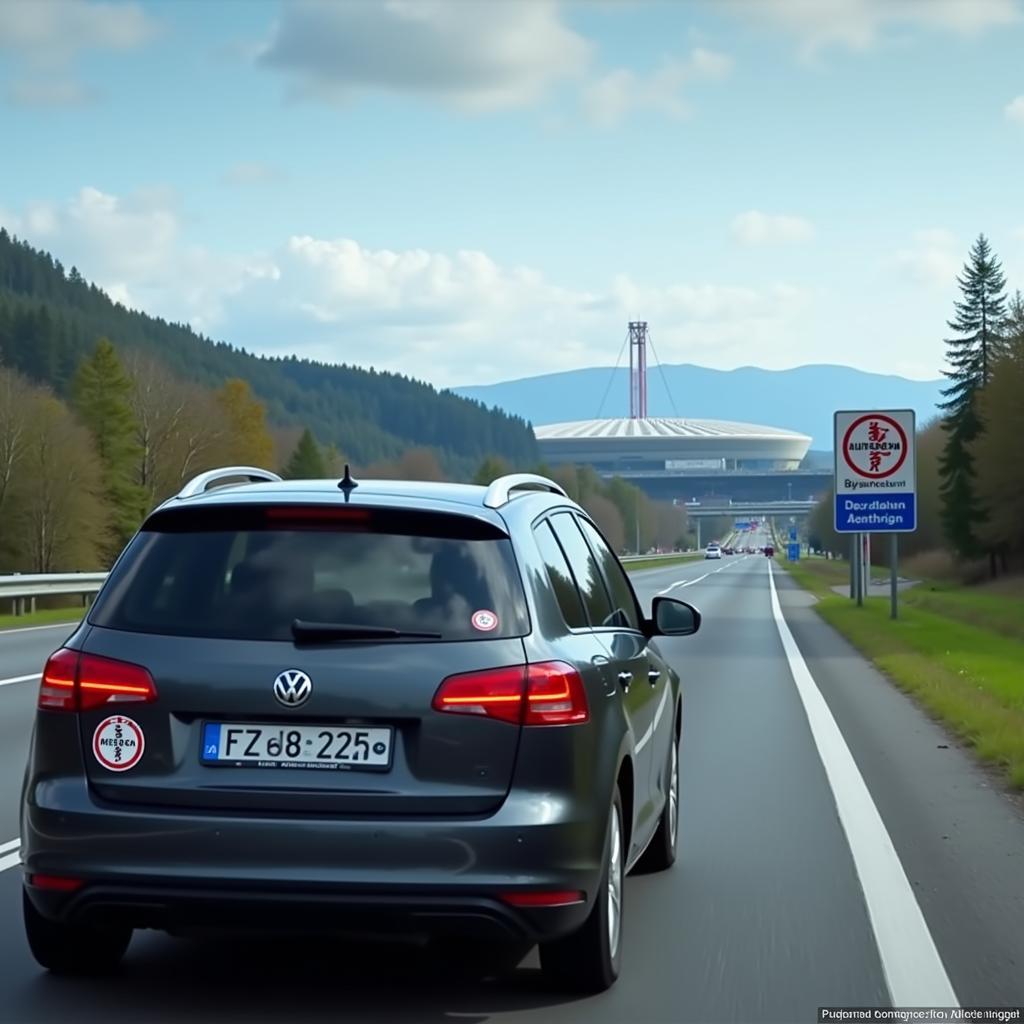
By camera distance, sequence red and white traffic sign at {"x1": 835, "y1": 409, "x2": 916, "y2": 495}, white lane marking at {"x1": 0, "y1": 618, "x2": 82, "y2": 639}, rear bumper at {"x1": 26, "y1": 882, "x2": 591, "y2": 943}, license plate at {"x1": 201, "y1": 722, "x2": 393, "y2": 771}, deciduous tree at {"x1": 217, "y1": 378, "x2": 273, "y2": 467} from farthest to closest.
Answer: deciduous tree at {"x1": 217, "y1": 378, "x2": 273, "y2": 467}
red and white traffic sign at {"x1": 835, "y1": 409, "x2": 916, "y2": 495}
white lane marking at {"x1": 0, "y1": 618, "x2": 82, "y2": 639}
license plate at {"x1": 201, "y1": 722, "x2": 393, "y2": 771}
rear bumper at {"x1": 26, "y1": 882, "x2": 591, "y2": 943}

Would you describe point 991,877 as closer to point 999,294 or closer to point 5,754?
point 5,754

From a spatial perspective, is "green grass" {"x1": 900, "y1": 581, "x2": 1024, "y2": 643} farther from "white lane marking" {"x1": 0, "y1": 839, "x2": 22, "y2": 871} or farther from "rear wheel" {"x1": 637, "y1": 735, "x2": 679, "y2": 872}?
"white lane marking" {"x1": 0, "y1": 839, "x2": 22, "y2": 871}

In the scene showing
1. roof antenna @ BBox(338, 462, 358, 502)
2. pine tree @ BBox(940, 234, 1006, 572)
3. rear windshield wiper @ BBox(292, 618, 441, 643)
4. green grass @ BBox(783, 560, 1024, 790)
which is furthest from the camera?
pine tree @ BBox(940, 234, 1006, 572)

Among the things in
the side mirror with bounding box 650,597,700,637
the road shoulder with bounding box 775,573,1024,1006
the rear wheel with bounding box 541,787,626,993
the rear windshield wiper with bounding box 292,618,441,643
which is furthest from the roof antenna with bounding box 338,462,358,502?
the road shoulder with bounding box 775,573,1024,1006

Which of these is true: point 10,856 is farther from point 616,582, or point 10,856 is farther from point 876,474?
point 876,474

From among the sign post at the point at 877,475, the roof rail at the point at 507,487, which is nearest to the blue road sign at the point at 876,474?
the sign post at the point at 877,475

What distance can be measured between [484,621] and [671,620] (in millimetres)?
2501

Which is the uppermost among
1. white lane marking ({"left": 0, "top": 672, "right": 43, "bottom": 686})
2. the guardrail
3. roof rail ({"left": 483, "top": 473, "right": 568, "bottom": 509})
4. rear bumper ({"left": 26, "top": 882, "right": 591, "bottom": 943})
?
roof rail ({"left": 483, "top": 473, "right": 568, "bottom": 509})

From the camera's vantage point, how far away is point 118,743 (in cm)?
538

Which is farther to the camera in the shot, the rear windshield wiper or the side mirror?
the side mirror

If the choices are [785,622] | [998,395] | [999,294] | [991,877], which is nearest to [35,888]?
[991,877]

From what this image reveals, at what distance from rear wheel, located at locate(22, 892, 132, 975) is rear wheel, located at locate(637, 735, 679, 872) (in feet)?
8.80

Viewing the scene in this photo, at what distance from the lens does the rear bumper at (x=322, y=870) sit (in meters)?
5.17

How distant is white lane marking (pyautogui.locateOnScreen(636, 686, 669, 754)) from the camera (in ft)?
21.8
